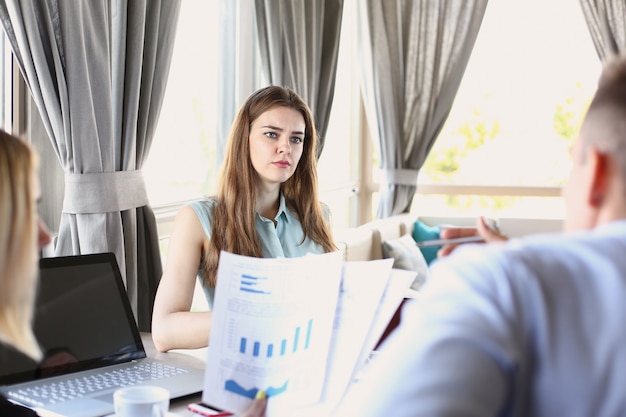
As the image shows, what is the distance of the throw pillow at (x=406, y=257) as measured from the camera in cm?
454

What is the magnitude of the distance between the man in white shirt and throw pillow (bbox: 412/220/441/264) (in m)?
4.47

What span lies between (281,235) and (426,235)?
277 cm

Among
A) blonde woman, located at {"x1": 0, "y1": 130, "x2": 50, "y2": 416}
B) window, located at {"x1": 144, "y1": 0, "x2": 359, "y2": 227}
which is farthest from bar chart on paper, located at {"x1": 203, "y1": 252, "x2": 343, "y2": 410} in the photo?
window, located at {"x1": 144, "y1": 0, "x2": 359, "y2": 227}

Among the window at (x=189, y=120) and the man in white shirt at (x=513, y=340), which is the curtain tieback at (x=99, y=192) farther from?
the man in white shirt at (x=513, y=340)

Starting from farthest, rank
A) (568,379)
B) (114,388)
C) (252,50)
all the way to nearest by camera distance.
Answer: (252,50) < (114,388) < (568,379)

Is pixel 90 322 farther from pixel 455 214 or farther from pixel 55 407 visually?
pixel 455 214

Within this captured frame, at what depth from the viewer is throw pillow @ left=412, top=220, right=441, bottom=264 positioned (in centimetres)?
504

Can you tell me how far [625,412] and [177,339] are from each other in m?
1.56

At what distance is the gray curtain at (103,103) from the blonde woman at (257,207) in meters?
0.41

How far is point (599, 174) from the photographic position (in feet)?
2.19

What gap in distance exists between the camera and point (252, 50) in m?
4.16

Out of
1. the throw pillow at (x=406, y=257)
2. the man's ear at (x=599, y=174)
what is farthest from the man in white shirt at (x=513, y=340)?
the throw pillow at (x=406, y=257)

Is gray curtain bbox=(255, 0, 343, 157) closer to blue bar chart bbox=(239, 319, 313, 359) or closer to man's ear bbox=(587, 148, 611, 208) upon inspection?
blue bar chart bbox=(239, 319, 313, 359)

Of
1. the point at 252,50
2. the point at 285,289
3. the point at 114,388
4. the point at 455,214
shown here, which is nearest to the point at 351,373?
the point at 285,289
